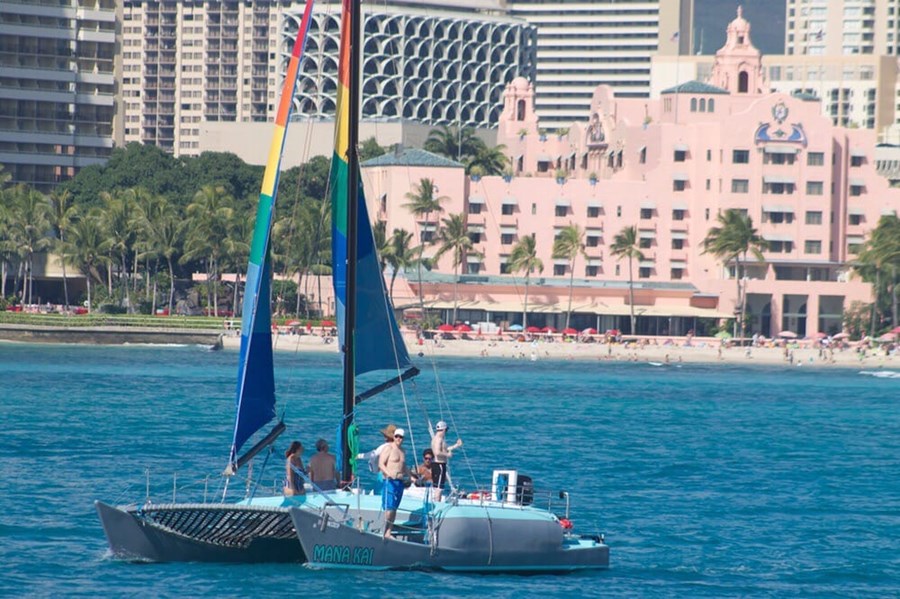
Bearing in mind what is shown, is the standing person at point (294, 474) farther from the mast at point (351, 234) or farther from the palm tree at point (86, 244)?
the palm tree at point (86, 244)

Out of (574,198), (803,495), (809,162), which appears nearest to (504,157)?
(574,198)

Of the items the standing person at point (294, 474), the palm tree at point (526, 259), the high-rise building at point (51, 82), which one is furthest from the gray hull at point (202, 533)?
the high-rise building at point (51, 82)

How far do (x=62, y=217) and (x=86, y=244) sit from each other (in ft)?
24.8

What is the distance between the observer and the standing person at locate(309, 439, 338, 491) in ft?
101

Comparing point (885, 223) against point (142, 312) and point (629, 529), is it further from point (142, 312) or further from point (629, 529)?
point (629, 529)

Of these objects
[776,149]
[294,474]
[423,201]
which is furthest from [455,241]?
[294,474]

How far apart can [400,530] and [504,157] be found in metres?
137

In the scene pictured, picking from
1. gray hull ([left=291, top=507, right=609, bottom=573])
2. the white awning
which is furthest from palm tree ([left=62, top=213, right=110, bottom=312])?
gray hull ([left=291, top=507, right=609, bottom=573])

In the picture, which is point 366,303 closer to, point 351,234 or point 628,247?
point 351,234

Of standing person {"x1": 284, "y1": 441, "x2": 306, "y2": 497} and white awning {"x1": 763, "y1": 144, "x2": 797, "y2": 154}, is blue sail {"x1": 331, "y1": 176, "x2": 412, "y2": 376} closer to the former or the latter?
standing person {"x1": 284, "y1": 441, "x2": 306, "y2": 497}

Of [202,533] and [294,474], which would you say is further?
[294,474]

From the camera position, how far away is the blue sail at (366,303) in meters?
32.1

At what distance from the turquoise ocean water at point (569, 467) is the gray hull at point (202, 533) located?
29 cm

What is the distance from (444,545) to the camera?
30.3m
